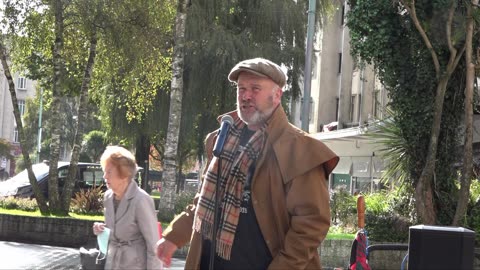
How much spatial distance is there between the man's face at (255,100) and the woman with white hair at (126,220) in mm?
2203

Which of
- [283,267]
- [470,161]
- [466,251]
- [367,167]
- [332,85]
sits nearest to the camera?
[283,267]

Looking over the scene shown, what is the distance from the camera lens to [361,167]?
42406 millimetres

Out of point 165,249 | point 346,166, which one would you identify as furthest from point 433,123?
point 346,166

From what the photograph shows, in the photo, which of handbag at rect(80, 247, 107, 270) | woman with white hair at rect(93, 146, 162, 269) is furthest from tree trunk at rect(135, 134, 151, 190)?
handbag at rect(80, 247, 107, 270)

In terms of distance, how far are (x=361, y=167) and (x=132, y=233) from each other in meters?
36.4

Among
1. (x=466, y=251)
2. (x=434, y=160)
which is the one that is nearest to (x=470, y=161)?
(x=434, y=160)

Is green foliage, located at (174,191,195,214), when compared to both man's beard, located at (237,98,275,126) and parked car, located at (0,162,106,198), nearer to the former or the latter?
parked car, located at (0,162,106,198)

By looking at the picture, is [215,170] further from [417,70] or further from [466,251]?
[417,70]

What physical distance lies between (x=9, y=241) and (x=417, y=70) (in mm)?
9440

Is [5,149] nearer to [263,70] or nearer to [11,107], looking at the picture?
[11,107]

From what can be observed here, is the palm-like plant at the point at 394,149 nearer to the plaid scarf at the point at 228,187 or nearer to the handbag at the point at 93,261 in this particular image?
the handbag at the point at 93,261

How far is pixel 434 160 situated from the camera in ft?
57.6

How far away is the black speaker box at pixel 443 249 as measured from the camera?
5.68m

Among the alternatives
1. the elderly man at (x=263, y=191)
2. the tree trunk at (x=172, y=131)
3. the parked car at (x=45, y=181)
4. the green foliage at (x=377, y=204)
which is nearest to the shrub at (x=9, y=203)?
the parked car at (x=45, y=181)
